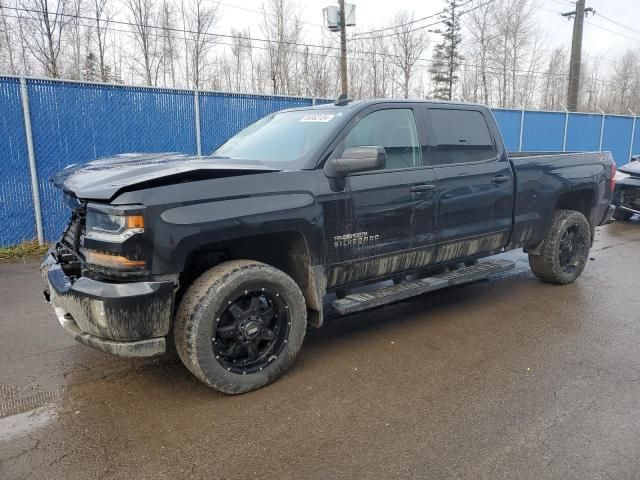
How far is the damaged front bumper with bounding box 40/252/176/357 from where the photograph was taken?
2.81 m

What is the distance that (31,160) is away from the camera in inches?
287

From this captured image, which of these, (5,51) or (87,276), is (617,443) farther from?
(5,51)

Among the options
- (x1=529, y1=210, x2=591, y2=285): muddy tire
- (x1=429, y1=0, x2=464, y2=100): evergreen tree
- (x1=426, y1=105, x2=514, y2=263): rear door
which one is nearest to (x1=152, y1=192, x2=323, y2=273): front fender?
(x1=426, y1=105, x2=514, y2=263): rear door

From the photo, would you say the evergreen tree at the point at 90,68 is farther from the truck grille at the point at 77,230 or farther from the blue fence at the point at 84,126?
the truck grille at the point at 77,230

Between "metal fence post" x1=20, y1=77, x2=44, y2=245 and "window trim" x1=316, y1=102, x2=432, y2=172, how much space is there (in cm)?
571

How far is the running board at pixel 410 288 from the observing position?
3.79 m

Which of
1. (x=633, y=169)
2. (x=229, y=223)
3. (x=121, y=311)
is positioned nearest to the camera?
(x=121, y=311)

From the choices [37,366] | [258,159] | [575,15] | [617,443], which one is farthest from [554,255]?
[575,15]

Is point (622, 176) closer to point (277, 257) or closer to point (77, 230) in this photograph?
point (277, 257)

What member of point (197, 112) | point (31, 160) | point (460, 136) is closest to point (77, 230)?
point (460, 136)

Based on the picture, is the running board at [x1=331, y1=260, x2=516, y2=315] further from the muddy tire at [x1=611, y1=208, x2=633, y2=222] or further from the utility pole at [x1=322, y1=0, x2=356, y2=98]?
the utility pole at [x1=322, y1=0, x2=356, y2=98]

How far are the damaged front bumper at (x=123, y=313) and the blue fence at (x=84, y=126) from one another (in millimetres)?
5221

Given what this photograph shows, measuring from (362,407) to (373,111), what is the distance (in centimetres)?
231

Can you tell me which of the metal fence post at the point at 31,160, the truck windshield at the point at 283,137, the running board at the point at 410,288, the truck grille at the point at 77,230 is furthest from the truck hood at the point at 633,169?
the metal fence post at the point at 31,160
